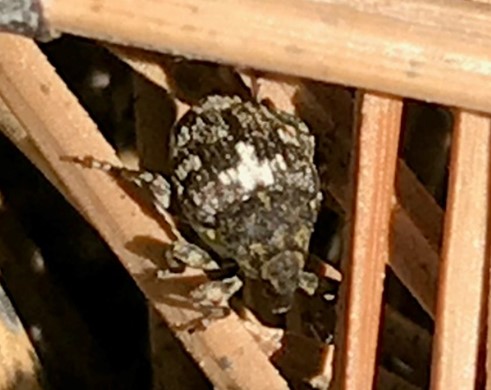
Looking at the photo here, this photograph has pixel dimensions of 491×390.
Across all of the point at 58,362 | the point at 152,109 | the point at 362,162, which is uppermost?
the point at 152,109

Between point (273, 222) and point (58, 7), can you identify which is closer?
point (58, 7)

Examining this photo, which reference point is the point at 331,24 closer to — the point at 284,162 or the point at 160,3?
the point at 160,3

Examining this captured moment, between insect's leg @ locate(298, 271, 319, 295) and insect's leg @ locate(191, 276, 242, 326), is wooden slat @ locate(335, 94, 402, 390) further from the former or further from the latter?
insect's leg @ locate(298, 271, 319, 295)

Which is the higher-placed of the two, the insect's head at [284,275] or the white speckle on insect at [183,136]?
the white speckle on insect at [183,136]

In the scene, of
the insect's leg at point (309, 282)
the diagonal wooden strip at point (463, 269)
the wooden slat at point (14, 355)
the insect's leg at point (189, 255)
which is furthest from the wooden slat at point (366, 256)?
the wooden slat at point (14, 355)

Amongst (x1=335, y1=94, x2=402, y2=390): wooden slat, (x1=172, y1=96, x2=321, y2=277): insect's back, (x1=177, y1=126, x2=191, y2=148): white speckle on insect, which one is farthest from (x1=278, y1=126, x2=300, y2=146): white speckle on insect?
(x1=335, y1=94, x2=402, y2=390): wooden slat

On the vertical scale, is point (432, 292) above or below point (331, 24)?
below

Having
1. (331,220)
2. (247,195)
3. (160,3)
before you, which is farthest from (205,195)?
(160,3)

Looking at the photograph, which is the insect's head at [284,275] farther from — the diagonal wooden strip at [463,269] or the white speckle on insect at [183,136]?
the diagonal wooden strip at [463,269]
